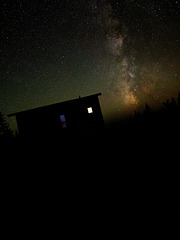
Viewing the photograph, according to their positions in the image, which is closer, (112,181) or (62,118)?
(112,181)

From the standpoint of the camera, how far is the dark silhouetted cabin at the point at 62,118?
1559cm

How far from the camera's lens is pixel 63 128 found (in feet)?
51.8

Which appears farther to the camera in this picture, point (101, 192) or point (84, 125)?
point (84, 125)

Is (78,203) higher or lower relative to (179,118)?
lower

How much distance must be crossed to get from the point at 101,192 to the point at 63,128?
11416 millimetres

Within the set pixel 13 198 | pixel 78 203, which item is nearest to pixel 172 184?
pixel 78 203

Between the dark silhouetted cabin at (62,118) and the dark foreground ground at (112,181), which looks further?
the dark silhouetted cabin at (62,118)

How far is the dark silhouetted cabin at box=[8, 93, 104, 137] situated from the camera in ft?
51.2

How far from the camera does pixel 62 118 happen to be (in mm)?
15898

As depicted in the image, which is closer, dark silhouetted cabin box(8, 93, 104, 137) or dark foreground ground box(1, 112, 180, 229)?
dark foreground ground box(1, 112, 180, 229)

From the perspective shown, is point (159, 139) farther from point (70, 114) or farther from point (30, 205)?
point (70, 114)

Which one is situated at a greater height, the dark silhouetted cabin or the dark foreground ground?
the dark silhouetted cabin

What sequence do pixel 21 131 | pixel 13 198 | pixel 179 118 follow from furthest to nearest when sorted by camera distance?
pixel 21 131 → pixel 179 118 → pixel 13 198

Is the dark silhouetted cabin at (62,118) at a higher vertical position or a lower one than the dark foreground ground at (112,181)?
higher
